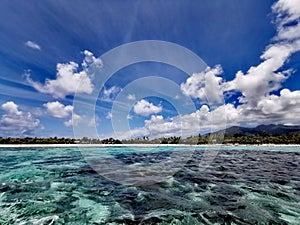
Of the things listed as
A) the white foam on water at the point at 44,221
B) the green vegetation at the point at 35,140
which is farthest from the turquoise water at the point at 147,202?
the green vegetation at the point at 35,140

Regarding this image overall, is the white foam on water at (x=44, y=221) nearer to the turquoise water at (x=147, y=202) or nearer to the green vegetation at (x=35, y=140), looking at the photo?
the turquoise water at (x=147, y=202)

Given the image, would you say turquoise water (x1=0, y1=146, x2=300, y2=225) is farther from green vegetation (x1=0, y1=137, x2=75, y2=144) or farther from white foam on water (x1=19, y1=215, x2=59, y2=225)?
green vegetation (x1=0, y1=137, x2=75, y2=144)

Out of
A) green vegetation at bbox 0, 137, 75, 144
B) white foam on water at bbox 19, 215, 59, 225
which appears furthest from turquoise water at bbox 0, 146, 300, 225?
green vegetation at bbox 0, 137, 75, 144

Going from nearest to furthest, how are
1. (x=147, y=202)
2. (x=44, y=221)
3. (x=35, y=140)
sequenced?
(x=44, y=221) < (x=147, y=202) < (x=35, y=140)

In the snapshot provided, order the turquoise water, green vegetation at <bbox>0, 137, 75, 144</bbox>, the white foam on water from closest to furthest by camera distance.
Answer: the white foam on water → the turquoise water → green vegetation at <bbox>0, 137, 75, 144</bbox>

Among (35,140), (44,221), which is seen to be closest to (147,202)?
(44,221)

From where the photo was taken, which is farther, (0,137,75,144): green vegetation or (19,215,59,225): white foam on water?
(0,137,75,144): green vegetation

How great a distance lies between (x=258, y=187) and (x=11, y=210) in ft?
34.8

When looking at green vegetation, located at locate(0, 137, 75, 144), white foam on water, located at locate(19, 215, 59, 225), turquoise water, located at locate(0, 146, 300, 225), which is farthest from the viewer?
green vegetation, located at locate(0, 137, 75, 144)

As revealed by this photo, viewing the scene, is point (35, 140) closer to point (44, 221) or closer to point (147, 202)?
point (44, 221)

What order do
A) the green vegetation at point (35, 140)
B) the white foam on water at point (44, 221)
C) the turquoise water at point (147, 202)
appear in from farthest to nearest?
the green vegetation at point (35, 140), the turquoise water at point (147, 202), the white foam on water at point (44, 221)

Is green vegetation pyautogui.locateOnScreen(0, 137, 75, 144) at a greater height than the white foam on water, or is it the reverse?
green vegetation pyautogui.locateOnScreen(0, 137, 75, 144)

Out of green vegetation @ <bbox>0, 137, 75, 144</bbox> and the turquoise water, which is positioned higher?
green vegetation @ <bbox>0, 137, 75, 144</bbox>

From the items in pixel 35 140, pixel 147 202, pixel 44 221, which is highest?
pixel 35 140
